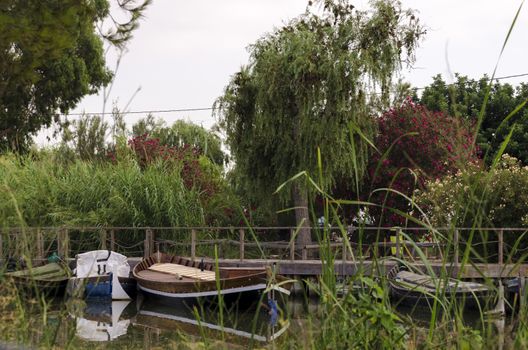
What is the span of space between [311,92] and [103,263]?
7120mm

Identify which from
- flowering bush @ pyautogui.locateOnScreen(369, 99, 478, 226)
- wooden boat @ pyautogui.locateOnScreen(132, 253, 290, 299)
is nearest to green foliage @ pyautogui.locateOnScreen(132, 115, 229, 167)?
flowering bush @ pyautogui.locateOnScreen(369, 99, 478, 226)

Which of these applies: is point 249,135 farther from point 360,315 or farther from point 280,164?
point 360,315

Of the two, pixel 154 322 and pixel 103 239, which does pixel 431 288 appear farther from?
pixel 103 239

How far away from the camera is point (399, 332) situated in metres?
3.24

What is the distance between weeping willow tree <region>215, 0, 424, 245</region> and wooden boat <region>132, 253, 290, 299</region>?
3316mm

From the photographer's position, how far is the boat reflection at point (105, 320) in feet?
45.8

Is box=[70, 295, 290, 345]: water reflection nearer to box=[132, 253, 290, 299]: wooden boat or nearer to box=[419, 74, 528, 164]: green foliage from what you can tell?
box=[132, 253, 290, 299]: wooden boat

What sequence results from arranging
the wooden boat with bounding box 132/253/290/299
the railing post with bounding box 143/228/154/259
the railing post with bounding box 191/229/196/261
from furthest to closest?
the railing post with bounding box 143/228/154/259 → the railing post with bounding box 191/229/196/261 → the wooden boat with bounding box 132/253/290/299

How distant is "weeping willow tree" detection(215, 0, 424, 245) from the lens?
2167cm

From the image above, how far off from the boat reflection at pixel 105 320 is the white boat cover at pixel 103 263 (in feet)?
2.60

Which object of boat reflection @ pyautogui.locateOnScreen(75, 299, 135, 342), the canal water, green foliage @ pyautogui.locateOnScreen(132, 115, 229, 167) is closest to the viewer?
the canal water

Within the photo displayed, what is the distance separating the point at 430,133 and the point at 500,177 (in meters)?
5.45

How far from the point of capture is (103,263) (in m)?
19.8

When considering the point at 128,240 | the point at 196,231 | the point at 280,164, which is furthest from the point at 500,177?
the point at 128,240
